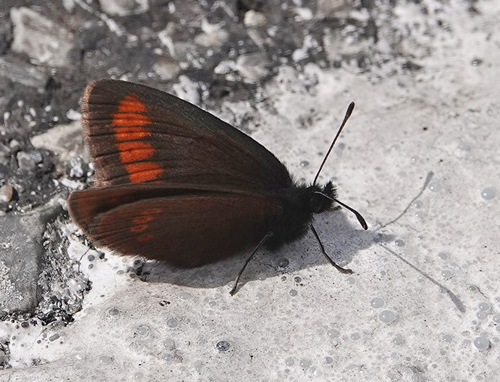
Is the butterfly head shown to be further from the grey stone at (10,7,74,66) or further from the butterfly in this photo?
the grey stone at (10,7,74,66)

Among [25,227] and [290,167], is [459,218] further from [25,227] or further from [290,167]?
[25,227]

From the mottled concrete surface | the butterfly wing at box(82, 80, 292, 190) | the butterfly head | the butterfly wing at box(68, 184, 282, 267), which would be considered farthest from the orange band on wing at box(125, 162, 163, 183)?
the butterfly head

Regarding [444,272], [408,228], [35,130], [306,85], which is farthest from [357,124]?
[35,130]

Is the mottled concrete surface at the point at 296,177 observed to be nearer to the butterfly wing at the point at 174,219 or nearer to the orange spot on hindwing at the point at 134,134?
A: the butterfly wing at the point at 174,219

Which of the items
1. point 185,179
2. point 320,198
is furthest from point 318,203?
point 185,179

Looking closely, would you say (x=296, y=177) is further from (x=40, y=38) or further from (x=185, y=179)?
(x=40, y=38)

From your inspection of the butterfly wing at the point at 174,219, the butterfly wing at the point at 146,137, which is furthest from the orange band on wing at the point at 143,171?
the butterfly wing at the point at 174,219

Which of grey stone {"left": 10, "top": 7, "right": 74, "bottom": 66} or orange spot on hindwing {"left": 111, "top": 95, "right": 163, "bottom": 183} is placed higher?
orange spot on hindwing {"left": 111, "top": 95, "right": 163, "bottom": 183}

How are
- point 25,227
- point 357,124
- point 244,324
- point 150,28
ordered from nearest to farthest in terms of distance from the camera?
point 244,324 < point 25,227 < point 357,124 < point 150,28
